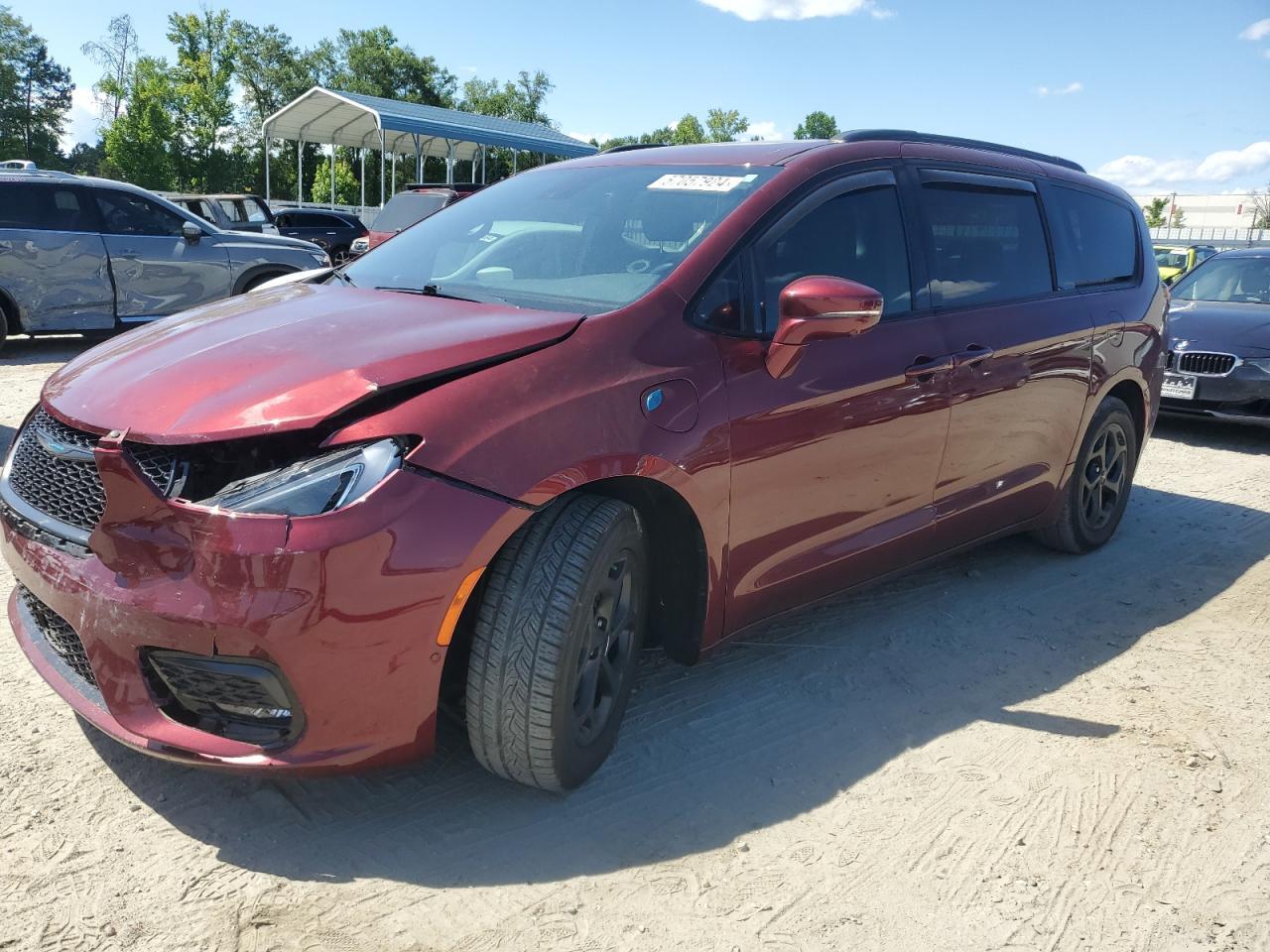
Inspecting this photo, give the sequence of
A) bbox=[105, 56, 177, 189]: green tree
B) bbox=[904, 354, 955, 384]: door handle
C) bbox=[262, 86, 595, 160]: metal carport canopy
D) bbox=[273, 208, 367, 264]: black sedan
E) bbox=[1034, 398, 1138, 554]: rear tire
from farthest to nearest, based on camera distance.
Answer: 1. bbox=[105, 56, 177, 189]: green tree
2. bbox=[262, 86, 595, 160]: metal carport canopy
3. bbox=[273, 208, 367, 264]: black sedan
4. bbox=[1034, 398, 1138, 554]: rear tire
5. bbox=[904, 354, 955, 384]: door handle

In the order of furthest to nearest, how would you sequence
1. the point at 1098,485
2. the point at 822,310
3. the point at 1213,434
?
1. the point at 1213,434
2. the point at 1098,485
3. the point at 822,310

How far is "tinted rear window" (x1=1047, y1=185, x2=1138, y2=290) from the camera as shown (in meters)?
4.31

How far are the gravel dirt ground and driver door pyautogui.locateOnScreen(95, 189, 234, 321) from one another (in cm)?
741

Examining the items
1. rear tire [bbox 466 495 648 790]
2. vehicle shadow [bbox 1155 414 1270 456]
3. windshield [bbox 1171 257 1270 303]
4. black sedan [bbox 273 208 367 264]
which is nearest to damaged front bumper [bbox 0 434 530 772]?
rear tire [bbox 466 495 648 790]

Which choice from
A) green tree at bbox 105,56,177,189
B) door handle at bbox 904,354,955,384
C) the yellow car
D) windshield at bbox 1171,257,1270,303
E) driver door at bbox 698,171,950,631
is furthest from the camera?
green tree at bbox 105,56,177,189

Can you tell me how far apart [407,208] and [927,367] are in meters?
12.8

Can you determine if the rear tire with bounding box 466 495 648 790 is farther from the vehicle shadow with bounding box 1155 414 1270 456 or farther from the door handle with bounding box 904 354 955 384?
the vehicle shadow with bounding box 1155 414 1270 456

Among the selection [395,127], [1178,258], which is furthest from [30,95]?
[1178,258]

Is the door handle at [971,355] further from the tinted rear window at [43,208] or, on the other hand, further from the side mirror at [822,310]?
the tinted rear window at [43,208]

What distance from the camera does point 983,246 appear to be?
383 centimetres

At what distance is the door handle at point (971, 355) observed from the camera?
3527 mm

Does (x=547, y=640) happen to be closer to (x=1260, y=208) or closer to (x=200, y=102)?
(x=200, y=102)

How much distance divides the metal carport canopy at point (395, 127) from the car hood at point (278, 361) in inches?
982

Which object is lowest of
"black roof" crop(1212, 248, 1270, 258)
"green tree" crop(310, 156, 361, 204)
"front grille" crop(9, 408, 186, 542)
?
"front grille" crop(9, 408, 186, 542)
